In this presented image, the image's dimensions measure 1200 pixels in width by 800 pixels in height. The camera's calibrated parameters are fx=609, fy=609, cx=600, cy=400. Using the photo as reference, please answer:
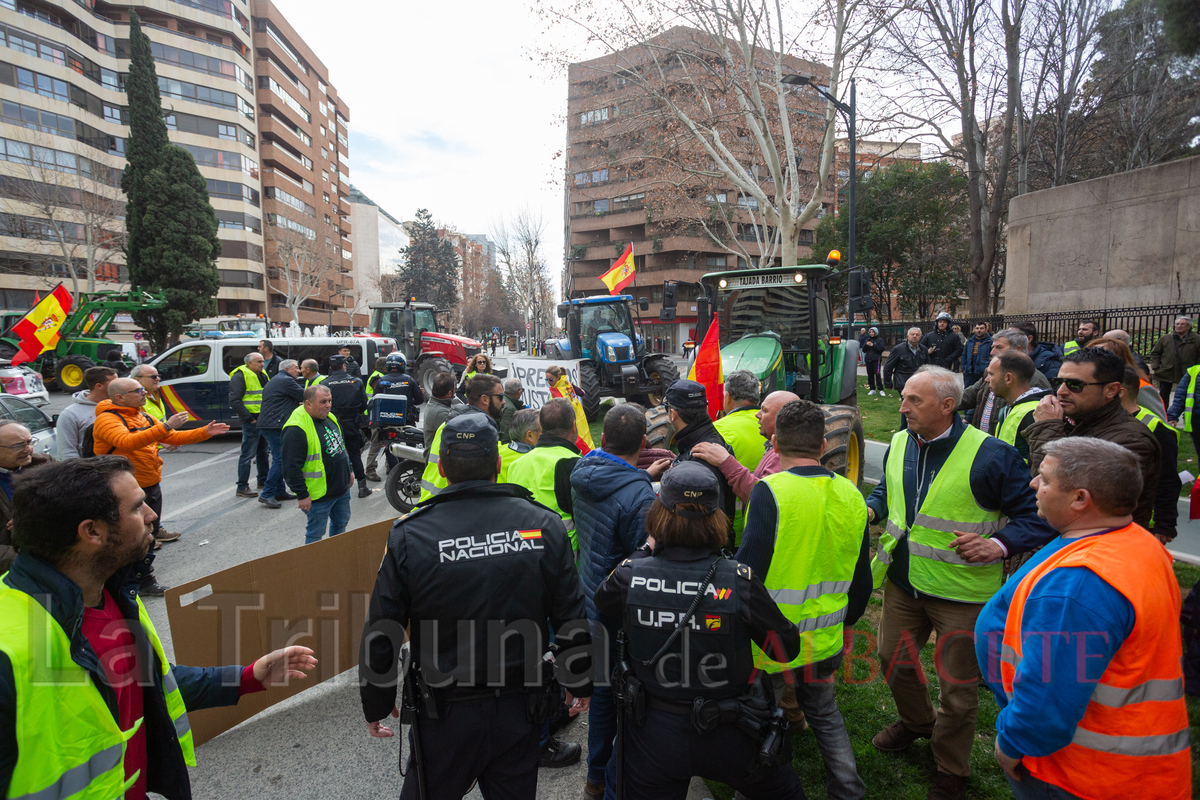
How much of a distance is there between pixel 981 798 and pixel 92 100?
195 ft

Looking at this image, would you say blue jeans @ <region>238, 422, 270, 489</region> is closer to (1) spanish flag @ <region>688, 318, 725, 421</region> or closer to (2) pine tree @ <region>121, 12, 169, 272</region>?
(1) spanish flag @ <region>688, 318, 725, 421</region>

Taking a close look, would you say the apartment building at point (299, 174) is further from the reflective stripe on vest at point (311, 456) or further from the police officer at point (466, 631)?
the police officer at point (466, 631)

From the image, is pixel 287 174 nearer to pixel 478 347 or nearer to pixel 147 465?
pixel 478 347

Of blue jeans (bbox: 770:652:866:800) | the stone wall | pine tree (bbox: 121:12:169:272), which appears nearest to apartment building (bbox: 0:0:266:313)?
pine tree (bbox: 121:12:169:272)

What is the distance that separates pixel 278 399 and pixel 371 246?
305 ft

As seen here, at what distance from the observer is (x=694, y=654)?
1.97 meters

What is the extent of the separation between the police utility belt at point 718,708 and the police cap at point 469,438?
0.89 metres

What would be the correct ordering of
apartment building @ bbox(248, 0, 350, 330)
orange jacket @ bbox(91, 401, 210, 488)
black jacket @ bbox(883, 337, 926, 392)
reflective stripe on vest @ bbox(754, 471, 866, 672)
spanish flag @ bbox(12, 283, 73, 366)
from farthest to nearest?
apartment building @ bbox(248, 0, 350, 330) < spanish flag @ bbox(12, 283, 73, 366) < black jacket @ bbox(883, 337, 926, 392) < orange jacket @ bbox(91, 401, 210, 488) < reflective stripe on vest @ bbox(754, 471, 866, 672)

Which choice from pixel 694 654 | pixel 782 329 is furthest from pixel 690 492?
pixel 782 329

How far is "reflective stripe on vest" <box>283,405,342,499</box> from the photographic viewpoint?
5.06 m

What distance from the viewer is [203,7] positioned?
157ft

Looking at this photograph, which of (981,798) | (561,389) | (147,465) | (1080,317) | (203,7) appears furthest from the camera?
(203,7)

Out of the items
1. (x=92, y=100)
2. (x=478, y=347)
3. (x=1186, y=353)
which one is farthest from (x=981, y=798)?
(x=92, y=100)

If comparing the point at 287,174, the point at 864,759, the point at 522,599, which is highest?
the point at 287,174
